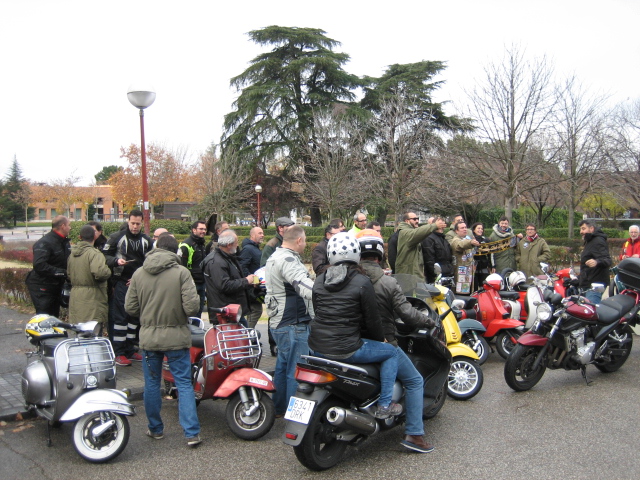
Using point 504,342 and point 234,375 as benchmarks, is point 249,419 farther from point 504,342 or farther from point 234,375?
point 504,342

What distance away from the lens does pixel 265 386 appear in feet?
16.0

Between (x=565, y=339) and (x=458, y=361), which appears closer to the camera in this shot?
→ (x=458, y=361)

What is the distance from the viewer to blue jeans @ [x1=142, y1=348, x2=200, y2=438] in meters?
4.79

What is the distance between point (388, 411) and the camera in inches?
171

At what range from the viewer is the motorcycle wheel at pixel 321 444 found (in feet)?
13.2

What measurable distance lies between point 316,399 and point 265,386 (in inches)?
37.0

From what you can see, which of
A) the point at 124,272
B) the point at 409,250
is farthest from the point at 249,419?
the point at 409,250

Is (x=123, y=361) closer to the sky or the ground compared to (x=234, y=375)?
closer to the ground

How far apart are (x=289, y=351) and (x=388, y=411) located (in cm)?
128

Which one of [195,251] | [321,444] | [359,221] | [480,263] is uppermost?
[359,221]

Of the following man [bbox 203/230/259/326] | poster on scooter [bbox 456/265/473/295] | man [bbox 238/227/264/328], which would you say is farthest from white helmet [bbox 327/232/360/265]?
poster on scooter [bbox 456/265/473/295]

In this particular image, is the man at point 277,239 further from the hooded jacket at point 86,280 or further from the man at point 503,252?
the man at point 503,252

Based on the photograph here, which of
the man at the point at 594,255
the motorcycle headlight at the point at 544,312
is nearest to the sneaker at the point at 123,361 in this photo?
the motorcycle headlight at the point at 544,312

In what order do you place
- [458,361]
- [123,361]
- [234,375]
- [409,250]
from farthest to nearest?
[409,250] < [123,361] < [458,361] < [234,375]
